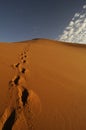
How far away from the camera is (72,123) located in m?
2.97

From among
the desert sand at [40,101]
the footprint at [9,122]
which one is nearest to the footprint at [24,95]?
the desert sand at [40,101]

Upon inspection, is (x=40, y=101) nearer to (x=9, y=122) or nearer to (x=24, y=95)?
(x=24, y=95)

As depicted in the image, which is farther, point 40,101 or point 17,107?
point 40,101

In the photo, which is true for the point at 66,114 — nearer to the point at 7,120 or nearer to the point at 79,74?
the point at 7,120

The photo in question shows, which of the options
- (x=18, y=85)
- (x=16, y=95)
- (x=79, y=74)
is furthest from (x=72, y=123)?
(x=79, y=74)

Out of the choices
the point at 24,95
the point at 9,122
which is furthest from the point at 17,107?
the point at 24,95

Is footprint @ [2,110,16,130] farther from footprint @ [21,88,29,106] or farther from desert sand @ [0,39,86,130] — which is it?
footprint @ [21,88,29,106]

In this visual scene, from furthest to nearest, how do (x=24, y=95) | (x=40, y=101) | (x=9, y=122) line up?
(x=24, y=95)
(x=40, y=101)
(x=9, y=122)

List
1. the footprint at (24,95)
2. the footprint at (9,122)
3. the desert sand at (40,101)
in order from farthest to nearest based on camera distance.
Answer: the footprint at (24,95), the desert sand at (40,101), the footprint at (9,122)

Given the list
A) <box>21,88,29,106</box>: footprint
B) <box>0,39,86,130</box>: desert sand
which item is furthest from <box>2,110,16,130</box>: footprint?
<box>21,88,29,106</box>: footprint

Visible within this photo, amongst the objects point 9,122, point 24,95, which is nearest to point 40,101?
point 24,95

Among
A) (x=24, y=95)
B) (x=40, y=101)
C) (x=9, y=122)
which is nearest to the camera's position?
(x=9, y=122)

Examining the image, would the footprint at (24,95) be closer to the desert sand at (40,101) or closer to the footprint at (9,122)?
the desert sand at (40,101)

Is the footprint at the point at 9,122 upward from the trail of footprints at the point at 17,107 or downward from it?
downward
